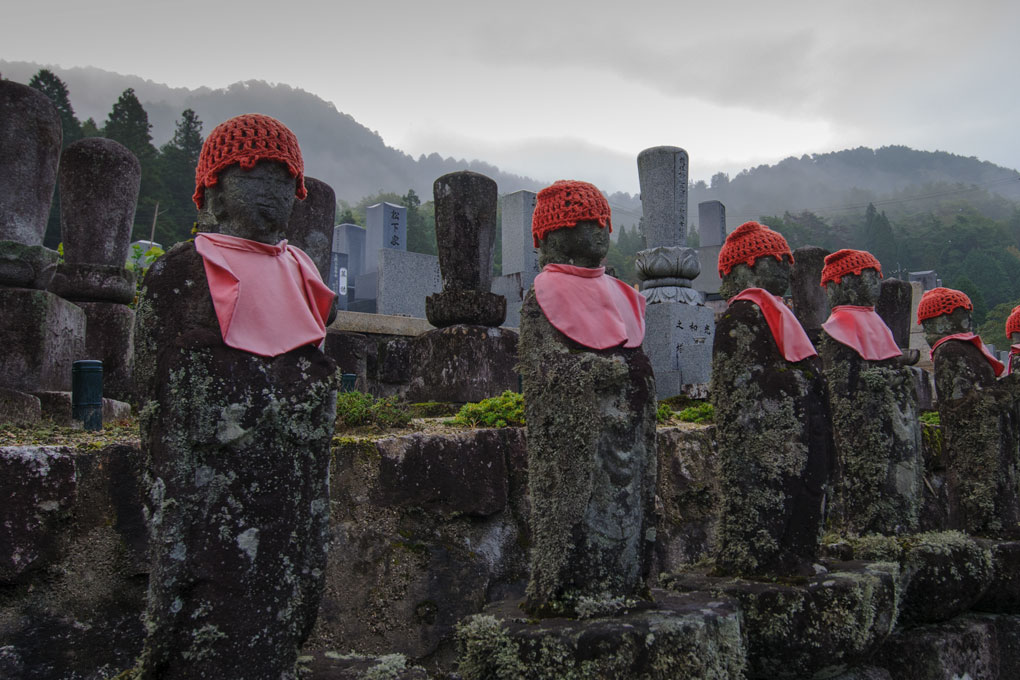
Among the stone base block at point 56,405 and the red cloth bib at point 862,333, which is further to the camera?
the red cloth bib at point 862,333

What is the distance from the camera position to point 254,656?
222 centimetres

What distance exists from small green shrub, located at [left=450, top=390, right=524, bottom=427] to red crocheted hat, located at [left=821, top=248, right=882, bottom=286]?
2331mm

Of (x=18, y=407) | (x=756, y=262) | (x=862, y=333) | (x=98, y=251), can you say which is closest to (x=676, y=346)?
(x=862, y=333)

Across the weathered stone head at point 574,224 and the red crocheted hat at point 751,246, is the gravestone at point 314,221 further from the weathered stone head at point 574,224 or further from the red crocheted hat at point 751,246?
the red crocheted hat at point 751,246

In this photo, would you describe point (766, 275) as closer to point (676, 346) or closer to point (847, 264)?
point (847, 264)

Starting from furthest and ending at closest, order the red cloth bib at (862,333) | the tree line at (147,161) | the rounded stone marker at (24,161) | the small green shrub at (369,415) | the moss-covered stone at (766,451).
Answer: the tree line at (147,161) < the rounded stone marker at (24,161) < the red cloth bib at (862,333) < the small green shrub at (369,415) < the moss-covered stone at (766,451)

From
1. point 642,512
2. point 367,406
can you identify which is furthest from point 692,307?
point 642,512

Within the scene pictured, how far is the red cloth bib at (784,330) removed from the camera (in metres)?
3.66

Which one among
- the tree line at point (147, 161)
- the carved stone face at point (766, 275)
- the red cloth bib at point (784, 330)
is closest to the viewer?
the red cloth bib at point (784, 330)

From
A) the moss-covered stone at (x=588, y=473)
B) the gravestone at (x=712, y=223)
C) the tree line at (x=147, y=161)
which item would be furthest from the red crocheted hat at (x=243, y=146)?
the gravestone at (x=712, y=223)

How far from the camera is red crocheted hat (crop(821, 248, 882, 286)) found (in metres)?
5.04

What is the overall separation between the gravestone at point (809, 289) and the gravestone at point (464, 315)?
3.58 metres

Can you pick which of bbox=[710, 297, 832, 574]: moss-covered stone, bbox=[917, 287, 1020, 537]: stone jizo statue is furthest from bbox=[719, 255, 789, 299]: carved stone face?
bbox=[917, 287, 1020, 537]: stone jizo statue

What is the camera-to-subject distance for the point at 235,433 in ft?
7.53
